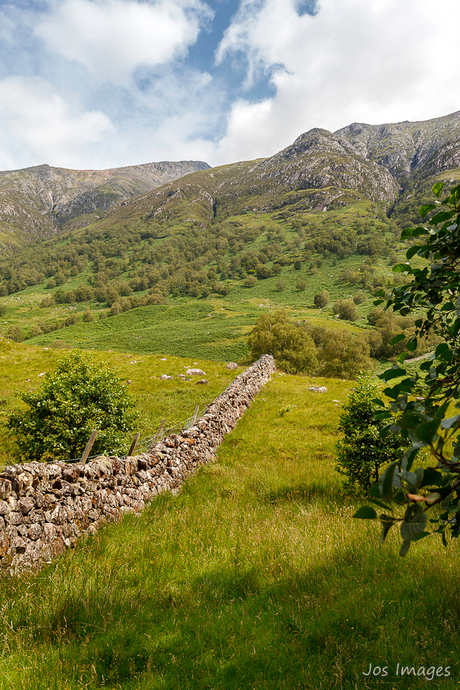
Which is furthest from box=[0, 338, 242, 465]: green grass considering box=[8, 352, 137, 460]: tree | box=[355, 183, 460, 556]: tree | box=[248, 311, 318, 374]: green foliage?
box=[355, 183, 460, 556]: tree

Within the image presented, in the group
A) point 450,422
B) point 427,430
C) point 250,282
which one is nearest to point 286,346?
point 450,422

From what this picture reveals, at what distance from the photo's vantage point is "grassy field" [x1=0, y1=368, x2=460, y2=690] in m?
3.00

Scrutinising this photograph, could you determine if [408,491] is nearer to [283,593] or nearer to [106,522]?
[283,593]

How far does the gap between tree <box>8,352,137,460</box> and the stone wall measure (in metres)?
1.91

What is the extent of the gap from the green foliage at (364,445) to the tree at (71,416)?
23.0ft

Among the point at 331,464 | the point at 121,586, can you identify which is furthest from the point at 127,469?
the point at 331,464

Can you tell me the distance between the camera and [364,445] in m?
7.67

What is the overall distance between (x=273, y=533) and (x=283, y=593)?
139 centimetres

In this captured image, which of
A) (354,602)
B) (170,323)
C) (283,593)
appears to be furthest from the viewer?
(170,323)

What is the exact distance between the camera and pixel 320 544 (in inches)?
200

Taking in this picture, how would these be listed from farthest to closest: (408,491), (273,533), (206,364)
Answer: (206,364) < (273,533) < (408,491)

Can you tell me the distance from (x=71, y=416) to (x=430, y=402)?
10337 millimetres

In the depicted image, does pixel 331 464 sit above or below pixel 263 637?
below

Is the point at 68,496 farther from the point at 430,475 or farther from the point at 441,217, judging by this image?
the point at 441,217
